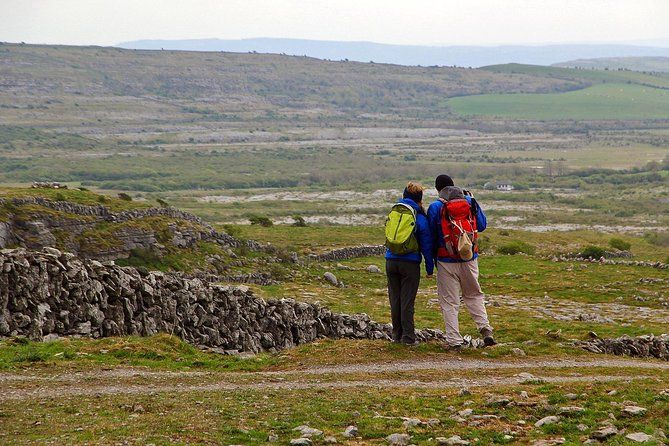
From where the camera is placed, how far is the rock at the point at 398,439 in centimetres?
1377

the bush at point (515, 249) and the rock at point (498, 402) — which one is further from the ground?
the rock at point (498, 402)

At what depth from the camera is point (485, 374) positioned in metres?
19.8

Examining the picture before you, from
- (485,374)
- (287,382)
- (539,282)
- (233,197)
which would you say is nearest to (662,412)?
(485,374)

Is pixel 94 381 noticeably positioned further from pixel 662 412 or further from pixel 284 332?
pixel 662 412

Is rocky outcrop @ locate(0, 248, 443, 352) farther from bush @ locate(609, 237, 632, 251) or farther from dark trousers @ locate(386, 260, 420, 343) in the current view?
bush @ locate(609, 237, 632, 251)

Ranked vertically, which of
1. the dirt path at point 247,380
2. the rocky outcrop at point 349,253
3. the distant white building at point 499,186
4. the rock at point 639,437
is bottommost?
the distant white building at point 499,186

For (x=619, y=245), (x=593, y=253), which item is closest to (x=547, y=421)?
(x=593, y=253)

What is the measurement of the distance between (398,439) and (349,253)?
128 ft

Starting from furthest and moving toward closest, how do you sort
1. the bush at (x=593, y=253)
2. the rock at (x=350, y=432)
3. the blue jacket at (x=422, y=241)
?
the bush at (x=593, y=253)
the blue jacket at (x=422, y=241)
the rock at (x=350, y=432)

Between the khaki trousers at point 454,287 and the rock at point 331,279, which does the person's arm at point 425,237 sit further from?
the rock at point 331,279

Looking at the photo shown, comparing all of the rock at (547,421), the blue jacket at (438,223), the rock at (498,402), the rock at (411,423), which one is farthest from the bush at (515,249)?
the rock at (411,423)

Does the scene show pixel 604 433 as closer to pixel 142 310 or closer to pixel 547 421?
pixel 547 421

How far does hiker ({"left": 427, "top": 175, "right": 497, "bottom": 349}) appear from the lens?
21.2 meters

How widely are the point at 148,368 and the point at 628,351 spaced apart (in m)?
11.4
